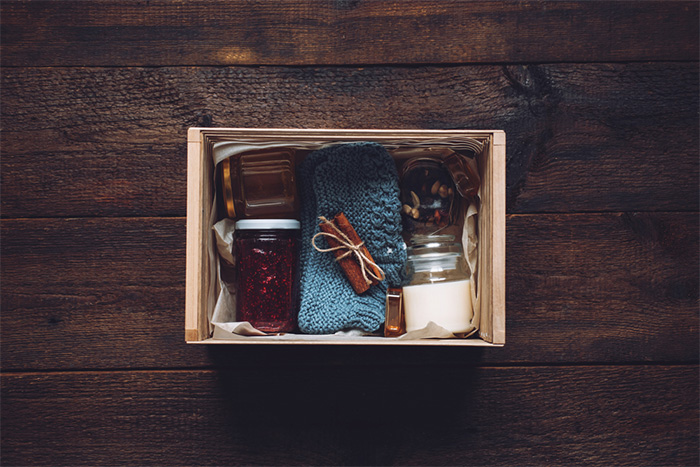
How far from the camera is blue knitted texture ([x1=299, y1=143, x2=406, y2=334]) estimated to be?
643 mm

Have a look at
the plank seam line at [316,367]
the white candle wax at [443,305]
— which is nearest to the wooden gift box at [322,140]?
the white candle wax at [443,305]

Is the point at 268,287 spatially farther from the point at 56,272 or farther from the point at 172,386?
the point at 56,272

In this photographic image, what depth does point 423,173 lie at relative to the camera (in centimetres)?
66

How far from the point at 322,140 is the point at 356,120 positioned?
130 mm

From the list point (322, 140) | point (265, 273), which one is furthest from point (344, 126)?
point (265, 273)

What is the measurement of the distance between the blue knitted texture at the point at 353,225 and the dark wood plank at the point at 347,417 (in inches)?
4.7

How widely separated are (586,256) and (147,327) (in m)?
0.65

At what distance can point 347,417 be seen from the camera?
0.72 m

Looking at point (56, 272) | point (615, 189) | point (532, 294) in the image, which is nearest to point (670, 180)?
point (615, 189)

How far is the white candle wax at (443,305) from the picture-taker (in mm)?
620

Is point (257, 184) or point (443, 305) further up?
point (257, 184)

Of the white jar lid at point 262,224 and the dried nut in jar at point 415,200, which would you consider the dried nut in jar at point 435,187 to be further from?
the white jar lid at point 262,224

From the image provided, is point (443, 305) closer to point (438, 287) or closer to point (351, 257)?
point (438, 287)

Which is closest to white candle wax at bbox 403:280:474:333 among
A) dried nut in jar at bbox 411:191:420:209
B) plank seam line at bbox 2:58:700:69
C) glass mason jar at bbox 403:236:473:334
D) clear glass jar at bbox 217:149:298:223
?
glass mason jar at bbox 403:236:473:334
